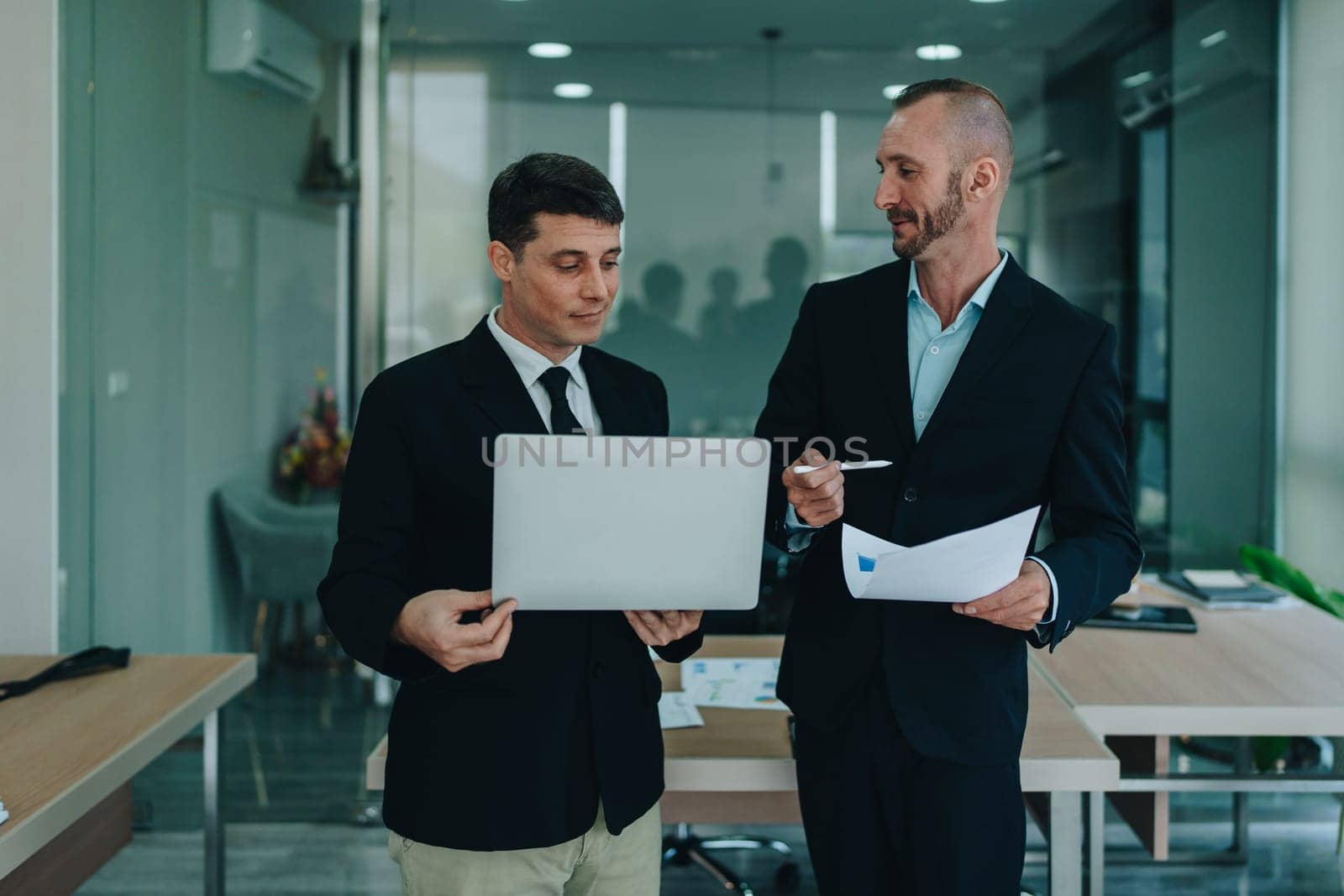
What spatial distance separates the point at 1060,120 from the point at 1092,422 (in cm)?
243

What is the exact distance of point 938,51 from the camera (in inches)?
142

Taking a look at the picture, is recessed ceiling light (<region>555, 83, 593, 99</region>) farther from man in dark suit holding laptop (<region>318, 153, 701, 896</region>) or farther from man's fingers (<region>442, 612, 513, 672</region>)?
man's fingers (<region>442, 612, 513, 672</region>)

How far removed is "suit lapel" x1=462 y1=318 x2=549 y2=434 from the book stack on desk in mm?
2324

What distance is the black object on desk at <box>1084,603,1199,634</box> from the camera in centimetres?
275

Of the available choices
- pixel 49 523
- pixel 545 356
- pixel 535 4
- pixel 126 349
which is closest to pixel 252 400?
pixel 126 349

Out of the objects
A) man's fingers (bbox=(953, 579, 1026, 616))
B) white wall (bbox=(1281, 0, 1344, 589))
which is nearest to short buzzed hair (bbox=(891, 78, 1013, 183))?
man's fingers (bbox=(953, 579, 1026, 616))

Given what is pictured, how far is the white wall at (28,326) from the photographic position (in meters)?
3.09

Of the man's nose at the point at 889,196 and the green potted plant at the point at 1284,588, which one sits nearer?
the man's nose at the point at 889,196

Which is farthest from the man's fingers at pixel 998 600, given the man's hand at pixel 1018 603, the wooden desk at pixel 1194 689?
the wooden desk at pixel 1194 689

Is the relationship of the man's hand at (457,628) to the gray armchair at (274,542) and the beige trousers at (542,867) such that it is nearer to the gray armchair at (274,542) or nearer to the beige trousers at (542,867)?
the beige trousers at (542,867)

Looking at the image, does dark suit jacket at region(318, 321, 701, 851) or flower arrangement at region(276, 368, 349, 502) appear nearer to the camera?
dark suit jacket at region(318, 321, 701, 851)

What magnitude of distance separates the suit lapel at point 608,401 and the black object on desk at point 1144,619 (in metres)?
1.68

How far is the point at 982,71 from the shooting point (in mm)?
3594

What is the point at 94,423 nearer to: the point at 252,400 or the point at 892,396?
the point at 252,400
